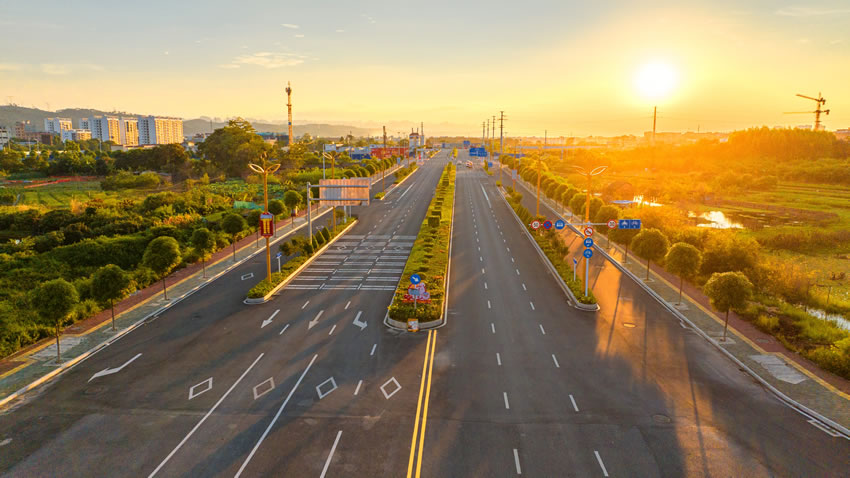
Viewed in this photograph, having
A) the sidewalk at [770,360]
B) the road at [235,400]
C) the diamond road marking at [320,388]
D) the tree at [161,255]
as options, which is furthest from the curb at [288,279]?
the sidewalk at [770,360]

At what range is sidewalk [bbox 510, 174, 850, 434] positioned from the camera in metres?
21.1

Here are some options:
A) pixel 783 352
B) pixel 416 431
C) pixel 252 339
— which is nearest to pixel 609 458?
pixel 416 431

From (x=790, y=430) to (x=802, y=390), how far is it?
13.7 ft

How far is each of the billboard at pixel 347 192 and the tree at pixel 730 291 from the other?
1230 inches

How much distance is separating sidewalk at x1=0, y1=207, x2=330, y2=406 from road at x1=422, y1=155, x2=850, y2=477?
19447 mm

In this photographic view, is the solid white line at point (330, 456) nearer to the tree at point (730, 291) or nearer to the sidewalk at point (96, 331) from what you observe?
the sidewalk at point (96, 331)

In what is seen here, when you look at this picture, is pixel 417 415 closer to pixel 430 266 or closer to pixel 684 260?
pixel 430 266

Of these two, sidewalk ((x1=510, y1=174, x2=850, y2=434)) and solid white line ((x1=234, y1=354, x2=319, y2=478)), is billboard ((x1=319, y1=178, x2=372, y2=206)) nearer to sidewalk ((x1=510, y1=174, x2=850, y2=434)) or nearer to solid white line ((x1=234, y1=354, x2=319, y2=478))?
solid white line ((x1=234, y1=354, x2=319, y2=478))

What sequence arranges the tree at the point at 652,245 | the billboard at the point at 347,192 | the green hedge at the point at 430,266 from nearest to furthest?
1. the green hedge at the point at 430,266
2. the tree at the point at 652,245
3. the billboard at the point at 347,192

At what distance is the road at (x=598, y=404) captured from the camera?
1723 cm

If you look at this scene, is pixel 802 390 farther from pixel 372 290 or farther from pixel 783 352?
pixel 372 290

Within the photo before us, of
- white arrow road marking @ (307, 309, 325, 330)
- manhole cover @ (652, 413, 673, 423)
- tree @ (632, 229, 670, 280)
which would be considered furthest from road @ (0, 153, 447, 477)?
tree @ (632, 229, 670, 280)

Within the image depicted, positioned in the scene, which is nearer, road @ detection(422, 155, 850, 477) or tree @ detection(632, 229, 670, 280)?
road @ detection(422, 155, 850, 477)

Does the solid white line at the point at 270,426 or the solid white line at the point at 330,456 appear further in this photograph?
the solid white line at the point at 270,426
